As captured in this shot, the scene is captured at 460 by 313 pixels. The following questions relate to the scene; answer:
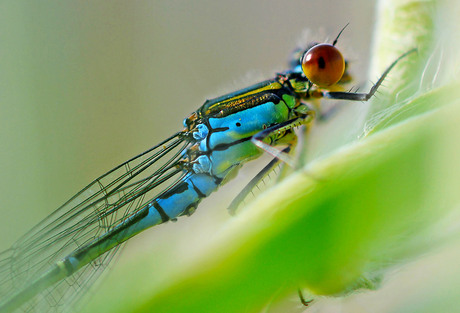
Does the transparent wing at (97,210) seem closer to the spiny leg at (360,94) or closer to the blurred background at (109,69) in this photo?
the spiny leg at (360,94)

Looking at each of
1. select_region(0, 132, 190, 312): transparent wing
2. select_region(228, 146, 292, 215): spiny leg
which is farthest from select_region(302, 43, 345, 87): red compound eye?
select_region(0, 132, 190, 312): transparent wing

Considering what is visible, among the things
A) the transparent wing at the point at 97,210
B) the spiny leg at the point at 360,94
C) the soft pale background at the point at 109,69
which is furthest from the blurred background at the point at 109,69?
the spiny leg at the point at 360,94

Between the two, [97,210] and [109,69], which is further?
[109,69]

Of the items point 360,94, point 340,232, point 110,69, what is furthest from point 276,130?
point 110,69

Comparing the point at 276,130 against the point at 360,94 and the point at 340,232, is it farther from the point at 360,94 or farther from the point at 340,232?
the point at 340,232

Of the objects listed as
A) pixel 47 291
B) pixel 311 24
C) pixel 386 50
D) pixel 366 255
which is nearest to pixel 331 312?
pixel 366 255

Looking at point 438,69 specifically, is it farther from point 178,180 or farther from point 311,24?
point 311,24

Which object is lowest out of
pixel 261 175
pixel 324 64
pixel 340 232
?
pixel 340 232

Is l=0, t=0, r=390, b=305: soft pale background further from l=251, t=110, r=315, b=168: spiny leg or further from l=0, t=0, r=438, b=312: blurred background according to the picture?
l=251, t=110, r=315, b=168: spiny leg
